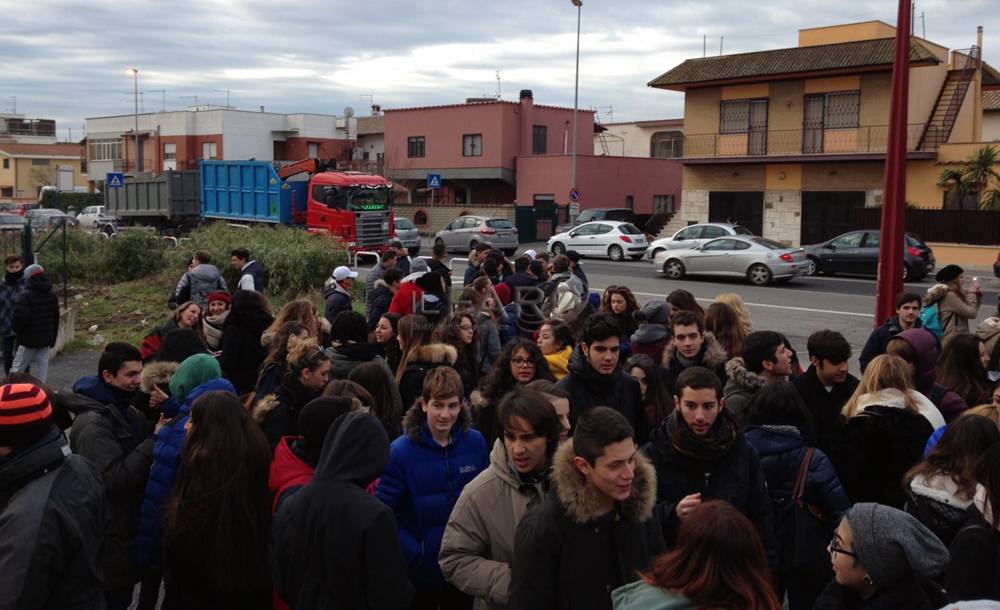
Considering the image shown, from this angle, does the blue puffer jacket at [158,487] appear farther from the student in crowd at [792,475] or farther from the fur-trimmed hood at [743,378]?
the fur-trimmed hood at [743,378]

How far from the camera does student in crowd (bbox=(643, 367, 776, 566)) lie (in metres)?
4.16

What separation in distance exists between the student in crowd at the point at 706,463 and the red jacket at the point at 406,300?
201 inches

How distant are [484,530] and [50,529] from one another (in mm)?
1698

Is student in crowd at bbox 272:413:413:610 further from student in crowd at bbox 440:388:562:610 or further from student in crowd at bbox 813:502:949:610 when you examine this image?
student in crowd at bbox 813:502:949:610

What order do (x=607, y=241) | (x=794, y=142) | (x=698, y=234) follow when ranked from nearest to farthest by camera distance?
(x=698, y=234) < (x=607, y=241) < (x=794, y=142)

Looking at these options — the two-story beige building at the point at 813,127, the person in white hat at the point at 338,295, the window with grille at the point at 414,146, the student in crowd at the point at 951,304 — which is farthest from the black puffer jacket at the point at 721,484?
the window with grille at the point at 414,146

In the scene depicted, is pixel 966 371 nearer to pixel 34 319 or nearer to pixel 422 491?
pixel 422 491

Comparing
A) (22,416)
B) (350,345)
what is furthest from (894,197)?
(22,416)

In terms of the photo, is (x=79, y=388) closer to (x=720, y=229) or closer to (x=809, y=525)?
(x=809, y=525)

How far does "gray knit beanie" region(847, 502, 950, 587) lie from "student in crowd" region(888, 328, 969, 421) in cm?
275

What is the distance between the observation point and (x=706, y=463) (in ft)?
13.8

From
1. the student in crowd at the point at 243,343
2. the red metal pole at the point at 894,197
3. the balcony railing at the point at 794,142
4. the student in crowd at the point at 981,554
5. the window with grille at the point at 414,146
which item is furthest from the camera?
the window with grille at the point at 414,146

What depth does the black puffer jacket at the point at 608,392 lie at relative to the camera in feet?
18.6

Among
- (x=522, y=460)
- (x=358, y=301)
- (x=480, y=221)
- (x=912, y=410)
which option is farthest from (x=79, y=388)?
(x=480, y=221)
